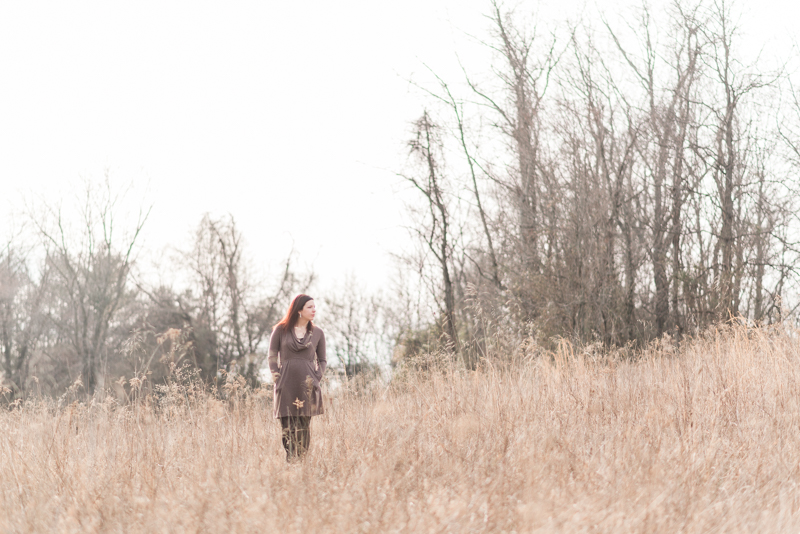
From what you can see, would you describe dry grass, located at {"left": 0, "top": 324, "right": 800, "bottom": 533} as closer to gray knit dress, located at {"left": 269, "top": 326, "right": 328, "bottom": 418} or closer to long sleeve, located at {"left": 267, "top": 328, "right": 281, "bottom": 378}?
gray knit dress, located at {"left": 269, "top": 326, "right": 328, "bottom": 418}

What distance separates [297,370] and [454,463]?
1.78 metres

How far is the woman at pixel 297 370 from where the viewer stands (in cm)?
496

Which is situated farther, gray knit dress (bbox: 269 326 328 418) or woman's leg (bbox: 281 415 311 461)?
gray knit dress (bbox: 269 326 328 418)

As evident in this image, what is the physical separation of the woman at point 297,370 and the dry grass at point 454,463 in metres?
0.21

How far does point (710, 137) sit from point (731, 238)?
210 cm

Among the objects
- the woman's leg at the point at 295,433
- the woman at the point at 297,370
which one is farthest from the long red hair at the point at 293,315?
the woman's leg at the point at 295,433

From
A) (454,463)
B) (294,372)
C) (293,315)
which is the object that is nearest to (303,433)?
(294,372)

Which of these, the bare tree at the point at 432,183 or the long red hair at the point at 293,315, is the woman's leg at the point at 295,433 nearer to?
the long red hair at the point at 293,315

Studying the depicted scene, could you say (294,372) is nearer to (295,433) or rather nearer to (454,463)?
(295,433)

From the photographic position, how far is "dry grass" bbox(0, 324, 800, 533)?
3.00 metres

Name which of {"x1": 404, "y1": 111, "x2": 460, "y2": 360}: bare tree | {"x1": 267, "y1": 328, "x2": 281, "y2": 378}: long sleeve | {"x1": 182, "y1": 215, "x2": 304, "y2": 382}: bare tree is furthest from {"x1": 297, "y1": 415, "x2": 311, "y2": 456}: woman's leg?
{"x1": 182, "y1": 215, "x2": 304, "y2": 382}: bare tree

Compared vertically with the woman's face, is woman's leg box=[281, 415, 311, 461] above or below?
below

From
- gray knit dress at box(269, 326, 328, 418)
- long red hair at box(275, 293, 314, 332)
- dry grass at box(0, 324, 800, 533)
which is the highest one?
long red hair at box(275, 293, 314, 332)

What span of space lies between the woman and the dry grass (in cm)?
21
